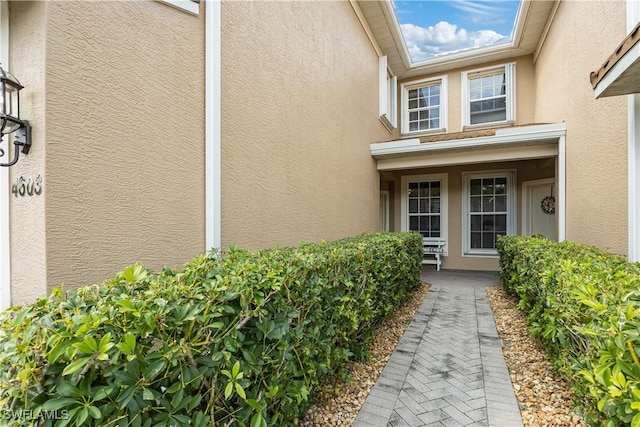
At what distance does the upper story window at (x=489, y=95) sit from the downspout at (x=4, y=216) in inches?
381

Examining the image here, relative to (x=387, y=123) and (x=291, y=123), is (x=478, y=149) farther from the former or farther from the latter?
(x=291, y=123)

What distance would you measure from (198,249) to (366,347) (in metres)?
2.02

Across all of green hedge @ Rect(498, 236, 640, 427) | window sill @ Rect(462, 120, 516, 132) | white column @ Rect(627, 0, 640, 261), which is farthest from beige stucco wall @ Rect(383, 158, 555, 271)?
green hedge @ Rect(498, 236, 640, 427)

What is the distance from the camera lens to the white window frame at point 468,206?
8391 millimetres

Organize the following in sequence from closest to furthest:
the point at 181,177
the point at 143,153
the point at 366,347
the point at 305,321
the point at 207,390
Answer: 1. the point at 207,390
2. the point at 305,321
3. the point at 143,153
4. the point at 181,177
5. the point at 366,347

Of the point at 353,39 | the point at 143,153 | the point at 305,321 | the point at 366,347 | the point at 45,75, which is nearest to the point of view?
the point at 45,75

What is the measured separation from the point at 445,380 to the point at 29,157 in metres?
3.64

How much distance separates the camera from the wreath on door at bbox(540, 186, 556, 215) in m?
7.66

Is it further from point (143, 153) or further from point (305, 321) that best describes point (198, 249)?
point (305, 321)

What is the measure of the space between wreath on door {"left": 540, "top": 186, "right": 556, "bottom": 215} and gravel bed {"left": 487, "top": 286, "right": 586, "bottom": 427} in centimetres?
482

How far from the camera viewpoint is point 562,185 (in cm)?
541

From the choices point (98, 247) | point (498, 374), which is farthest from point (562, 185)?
point (98, 247)

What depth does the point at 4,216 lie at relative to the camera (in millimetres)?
2020

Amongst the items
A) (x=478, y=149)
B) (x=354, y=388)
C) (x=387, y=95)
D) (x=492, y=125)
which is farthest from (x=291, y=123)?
(x=492, y=125)
